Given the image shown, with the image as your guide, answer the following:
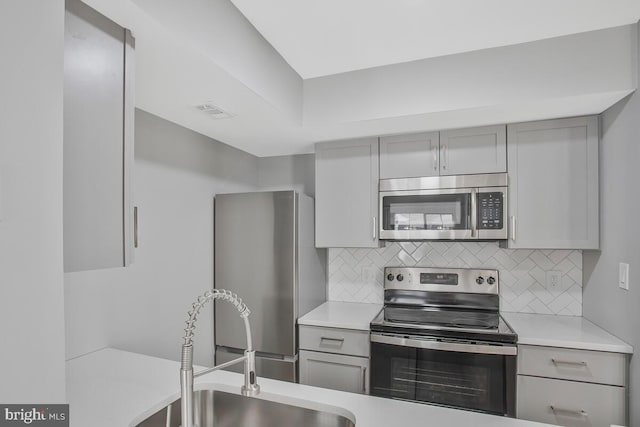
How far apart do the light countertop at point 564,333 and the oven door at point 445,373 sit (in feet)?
0.54

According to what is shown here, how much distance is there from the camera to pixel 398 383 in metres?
2.13

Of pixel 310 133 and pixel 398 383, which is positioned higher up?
pixel 310 133

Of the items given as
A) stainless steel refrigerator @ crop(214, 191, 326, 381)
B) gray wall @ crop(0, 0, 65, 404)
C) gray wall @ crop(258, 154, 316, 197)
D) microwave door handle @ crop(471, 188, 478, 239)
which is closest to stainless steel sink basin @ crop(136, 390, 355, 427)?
gray wall @ crop(0, 0, 65, 404)

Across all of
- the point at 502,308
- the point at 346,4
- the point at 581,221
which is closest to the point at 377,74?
the point at 346,4

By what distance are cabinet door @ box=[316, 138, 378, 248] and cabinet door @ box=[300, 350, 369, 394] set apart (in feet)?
2.48

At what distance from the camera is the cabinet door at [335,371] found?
2.23m

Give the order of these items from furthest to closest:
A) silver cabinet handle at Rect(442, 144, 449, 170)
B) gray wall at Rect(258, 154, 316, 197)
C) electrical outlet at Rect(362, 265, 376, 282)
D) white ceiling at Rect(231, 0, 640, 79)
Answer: gray wall at Rect(258, 154, 316, 197), electrical outlet at Rect(362, 265, 376, 282), silver cabinet handle at Rect(442, 144, 449, 170), white ceiling at Rect(231, 0, 640, 79)

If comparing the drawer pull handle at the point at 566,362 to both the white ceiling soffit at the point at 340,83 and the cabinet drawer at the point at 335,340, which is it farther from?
the white ceiling soffit at the point at 340,83

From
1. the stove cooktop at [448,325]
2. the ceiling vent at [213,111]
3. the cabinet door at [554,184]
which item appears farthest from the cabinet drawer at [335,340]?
the ceiling vent at [213,111]

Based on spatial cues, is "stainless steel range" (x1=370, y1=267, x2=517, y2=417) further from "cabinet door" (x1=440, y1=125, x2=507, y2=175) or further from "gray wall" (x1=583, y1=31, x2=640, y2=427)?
"cabinet door" (x1=440, y1=125, x2=507, y2=175)

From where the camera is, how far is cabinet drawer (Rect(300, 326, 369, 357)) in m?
2.24

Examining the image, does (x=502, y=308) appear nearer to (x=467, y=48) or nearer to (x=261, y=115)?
(x=467, y=48)

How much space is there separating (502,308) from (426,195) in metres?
0.99

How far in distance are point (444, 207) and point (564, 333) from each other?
3.14ft
